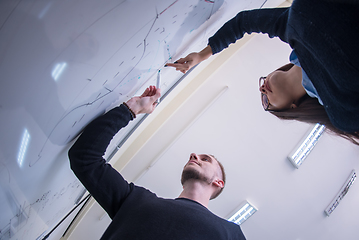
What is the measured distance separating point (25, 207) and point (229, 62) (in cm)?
160

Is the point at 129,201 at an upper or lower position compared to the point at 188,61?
lower

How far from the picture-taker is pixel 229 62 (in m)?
1.63

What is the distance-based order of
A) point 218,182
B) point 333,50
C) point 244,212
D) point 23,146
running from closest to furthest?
1. point 333,50
2. point 23,146
3. point 218,182
4. point 244,212

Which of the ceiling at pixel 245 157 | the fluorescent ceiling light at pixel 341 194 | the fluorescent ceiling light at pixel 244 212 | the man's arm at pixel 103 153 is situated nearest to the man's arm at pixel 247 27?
the man's arm at pixel 103 153

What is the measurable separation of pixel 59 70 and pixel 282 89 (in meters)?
0.87

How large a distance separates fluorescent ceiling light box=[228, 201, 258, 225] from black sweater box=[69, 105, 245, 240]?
3.33 ft

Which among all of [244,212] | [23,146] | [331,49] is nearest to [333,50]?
[331,49]

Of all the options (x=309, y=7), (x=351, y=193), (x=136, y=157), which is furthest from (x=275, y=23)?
(x=351, y=193)

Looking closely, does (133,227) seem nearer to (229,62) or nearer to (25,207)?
(25,207)

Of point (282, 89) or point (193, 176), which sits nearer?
point (282, 89)

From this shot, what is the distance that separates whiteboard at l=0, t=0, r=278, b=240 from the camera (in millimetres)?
337

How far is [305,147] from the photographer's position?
1.75 meters

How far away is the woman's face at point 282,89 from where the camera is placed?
0.82m

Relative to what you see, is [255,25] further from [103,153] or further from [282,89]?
[103,153]
